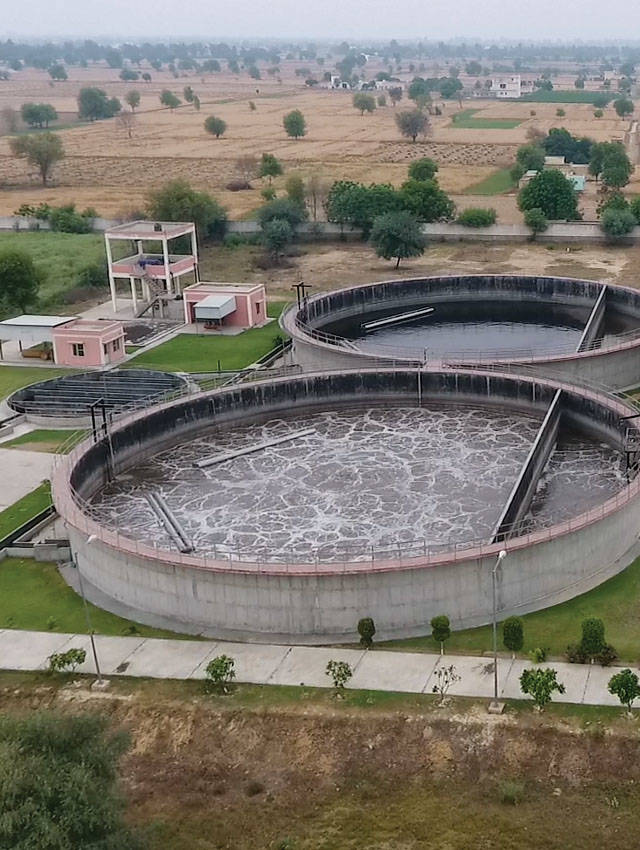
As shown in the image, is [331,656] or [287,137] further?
[287,137]

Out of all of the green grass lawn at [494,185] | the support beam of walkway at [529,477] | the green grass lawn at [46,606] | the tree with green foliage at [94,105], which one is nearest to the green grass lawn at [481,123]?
the green grass lawn at [494,185]

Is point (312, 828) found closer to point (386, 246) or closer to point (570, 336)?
point (570, 336)

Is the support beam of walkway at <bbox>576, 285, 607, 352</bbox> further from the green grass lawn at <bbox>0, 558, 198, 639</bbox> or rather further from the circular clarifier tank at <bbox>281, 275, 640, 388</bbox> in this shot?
the green grass lawn at <bbox>0, 558, 198, 639</bbox>

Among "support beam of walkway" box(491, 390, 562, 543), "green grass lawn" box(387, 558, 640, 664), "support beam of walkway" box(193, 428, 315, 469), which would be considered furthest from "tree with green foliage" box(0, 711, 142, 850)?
"support beam of walkway" box(193, 428, 315, 469)

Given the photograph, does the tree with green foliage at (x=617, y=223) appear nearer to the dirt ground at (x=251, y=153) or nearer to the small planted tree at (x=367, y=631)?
the dirt ground at (x=251, y=153)

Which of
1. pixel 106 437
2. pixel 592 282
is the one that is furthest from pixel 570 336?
pixel 106 437

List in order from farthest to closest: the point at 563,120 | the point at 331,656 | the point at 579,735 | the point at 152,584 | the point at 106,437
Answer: the point at 563,120
the point at 106,437
the point at 152,584
the point at 331,656
the point at 579,735

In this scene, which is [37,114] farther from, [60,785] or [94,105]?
[60,785]

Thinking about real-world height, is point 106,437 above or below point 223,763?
above
